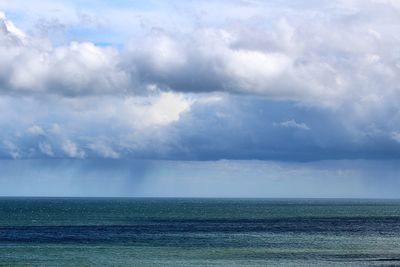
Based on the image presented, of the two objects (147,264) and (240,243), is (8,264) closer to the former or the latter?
(147,264)

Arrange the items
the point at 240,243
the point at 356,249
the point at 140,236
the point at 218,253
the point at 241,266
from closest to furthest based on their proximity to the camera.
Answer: the point at 241,266, the point at 218,253, the point at 356,249, the point at 240,243, the point at 140,236

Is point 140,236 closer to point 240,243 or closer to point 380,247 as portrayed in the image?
point 240,243

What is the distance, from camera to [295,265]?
68938 mm

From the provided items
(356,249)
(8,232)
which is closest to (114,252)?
(356,249)

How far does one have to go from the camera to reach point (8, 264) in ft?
229

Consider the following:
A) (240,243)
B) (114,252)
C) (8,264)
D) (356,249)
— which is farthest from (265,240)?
(8,264)

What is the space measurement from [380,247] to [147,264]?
3291cm

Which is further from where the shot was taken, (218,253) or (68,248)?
(68,248)

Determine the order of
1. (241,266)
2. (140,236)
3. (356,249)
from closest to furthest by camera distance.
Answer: (241,266) < (356,249) < (140,236)

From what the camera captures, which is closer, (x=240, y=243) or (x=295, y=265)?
(x=295, y=265)

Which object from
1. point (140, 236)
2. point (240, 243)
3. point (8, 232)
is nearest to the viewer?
point (240, 243)

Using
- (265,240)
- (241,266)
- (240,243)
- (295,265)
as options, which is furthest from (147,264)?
(265,240)

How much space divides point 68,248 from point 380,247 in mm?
38488

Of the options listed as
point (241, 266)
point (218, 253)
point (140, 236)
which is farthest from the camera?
point (140, 236)
